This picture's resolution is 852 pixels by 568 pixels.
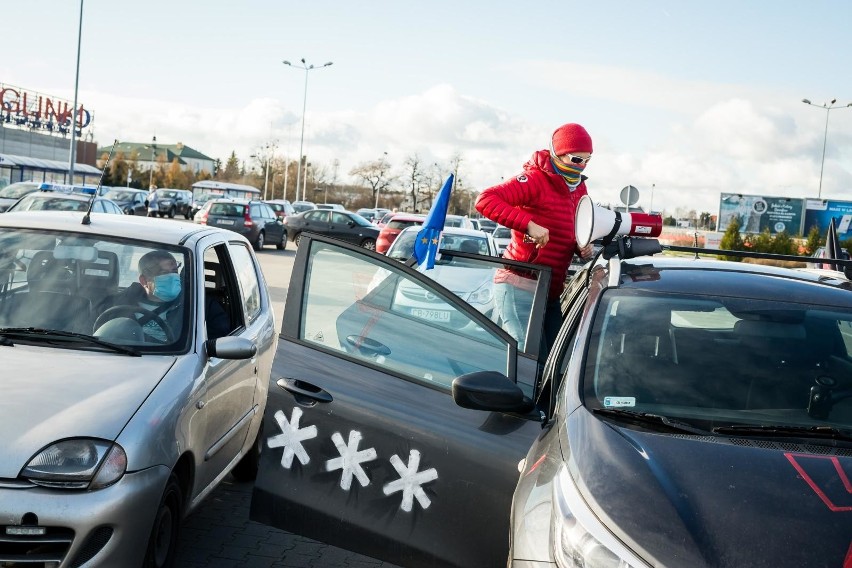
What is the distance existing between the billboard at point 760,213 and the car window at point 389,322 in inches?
2277

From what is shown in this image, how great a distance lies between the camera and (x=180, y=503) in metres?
3.95

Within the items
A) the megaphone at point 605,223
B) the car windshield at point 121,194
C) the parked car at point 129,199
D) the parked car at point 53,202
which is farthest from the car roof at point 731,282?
the car windshield at point 121,194

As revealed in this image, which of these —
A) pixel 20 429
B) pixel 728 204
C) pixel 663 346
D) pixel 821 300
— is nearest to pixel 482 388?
pixel 663 346

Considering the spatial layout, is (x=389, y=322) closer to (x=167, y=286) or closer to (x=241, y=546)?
(x=167, y=286)

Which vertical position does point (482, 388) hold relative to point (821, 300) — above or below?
below

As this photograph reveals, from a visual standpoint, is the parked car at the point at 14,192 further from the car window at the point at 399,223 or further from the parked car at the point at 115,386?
the parked car at the point at 115,386

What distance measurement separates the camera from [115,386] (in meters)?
3.75

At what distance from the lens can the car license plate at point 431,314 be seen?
3.82m

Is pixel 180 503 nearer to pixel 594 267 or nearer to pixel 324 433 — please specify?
pixel 324 433

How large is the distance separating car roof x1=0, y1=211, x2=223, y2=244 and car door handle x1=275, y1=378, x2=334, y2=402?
143 centimetres

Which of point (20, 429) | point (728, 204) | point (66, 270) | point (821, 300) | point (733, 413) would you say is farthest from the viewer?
point (728, 204)

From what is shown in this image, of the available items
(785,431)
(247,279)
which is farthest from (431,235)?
(785,431)

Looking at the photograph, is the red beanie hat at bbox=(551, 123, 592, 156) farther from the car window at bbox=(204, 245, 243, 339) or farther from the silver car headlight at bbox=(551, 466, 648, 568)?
the silver car headlight at bbox=(551, 466, 648, 568)

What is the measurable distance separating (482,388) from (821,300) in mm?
1405
